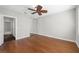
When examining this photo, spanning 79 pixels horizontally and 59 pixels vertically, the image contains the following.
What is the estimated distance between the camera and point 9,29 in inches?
70.2

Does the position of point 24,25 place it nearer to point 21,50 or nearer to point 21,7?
point 21,7

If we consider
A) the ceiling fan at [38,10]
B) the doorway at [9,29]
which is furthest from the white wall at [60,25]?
the doorway at [9,29]

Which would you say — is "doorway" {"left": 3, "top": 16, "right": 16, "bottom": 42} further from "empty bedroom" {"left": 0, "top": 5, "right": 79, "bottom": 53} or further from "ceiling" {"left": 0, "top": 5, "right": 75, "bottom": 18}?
"ceiling" {"left": 0, "top": 5, "right": 75, "bottom": 18}

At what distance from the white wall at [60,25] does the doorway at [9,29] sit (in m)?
0.44

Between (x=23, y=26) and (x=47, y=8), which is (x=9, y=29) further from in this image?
(x=47, y=8)

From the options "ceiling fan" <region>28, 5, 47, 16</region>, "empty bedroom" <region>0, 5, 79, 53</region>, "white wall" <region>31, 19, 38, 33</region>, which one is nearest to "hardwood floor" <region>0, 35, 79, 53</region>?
"empty bedroom" <region>0, 5, 79, 53</region>

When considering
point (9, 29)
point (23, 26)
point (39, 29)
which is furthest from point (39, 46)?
point (9, 29)

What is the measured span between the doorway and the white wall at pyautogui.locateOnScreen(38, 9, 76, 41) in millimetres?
440

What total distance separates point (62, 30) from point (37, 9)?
54cm

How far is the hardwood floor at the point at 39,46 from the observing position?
5.83 ft

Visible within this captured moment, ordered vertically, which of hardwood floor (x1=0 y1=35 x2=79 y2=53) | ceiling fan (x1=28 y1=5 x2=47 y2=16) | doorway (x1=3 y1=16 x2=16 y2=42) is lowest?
hardwood floor (x1=0 y1=35 x2=79 y2=53)

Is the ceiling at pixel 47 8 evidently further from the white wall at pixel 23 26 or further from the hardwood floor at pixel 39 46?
the hardwood floor at pixel 39 46

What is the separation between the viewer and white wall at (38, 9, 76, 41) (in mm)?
1771
